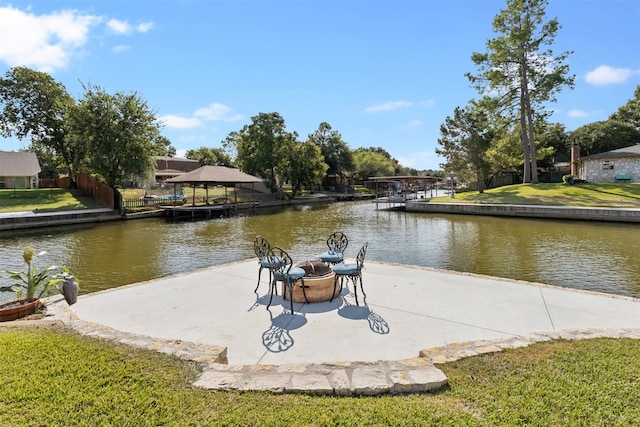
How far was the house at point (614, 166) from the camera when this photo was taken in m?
24.2

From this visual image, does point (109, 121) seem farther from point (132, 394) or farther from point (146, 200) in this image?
point (132, 394)

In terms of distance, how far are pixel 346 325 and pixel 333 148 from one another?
47146 millimetres

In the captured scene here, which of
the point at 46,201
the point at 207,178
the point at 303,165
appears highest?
the point at 303,165

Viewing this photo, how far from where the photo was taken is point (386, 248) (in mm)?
11039

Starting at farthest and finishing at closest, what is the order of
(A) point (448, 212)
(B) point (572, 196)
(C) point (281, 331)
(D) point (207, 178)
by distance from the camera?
(D) point (207, 178) → (A) point (448, 212) → (B) point (572, 196) → (C) point (281, 331)

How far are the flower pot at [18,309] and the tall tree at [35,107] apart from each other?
27286 millimetres

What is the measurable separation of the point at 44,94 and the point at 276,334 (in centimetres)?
3508

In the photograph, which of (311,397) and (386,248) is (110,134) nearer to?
(386,248)

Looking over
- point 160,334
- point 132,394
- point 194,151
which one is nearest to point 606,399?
point 132,394

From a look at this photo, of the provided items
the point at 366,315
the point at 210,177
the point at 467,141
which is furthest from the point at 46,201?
the point at 467,141

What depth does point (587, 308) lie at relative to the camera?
4.45 metres

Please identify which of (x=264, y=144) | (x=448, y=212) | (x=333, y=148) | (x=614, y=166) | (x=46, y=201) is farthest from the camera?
(x=333, y=148)

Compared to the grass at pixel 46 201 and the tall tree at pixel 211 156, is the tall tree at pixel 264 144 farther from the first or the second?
A: the tall tree at pixel 211 156

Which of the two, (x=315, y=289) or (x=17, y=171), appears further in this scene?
(x=17, y=171)
